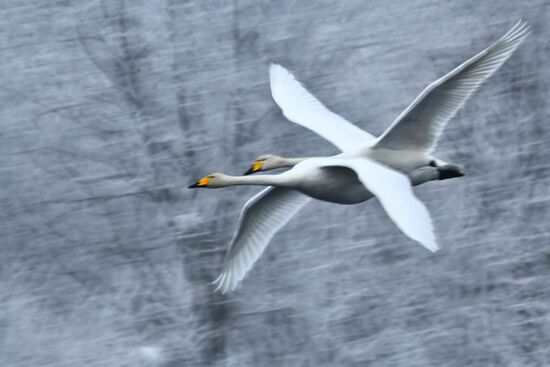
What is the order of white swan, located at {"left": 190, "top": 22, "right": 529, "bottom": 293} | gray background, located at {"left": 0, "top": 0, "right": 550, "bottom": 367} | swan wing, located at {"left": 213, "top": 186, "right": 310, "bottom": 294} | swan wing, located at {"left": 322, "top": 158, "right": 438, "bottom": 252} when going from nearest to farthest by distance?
swan wing, located at {"left": 322, "top": 158, "right": 438, "bottom": 252}, white swan, located at {"left": 190, "top": 22, "right": 529, "bottom": 293}, swan wing, located at {"left": 213, "top": 186, "right": 310, "bottom": 294}, gray background, located at {"left": 0, "top": 0, "right": 550, "bottom": 367}

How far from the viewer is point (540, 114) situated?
9023mm

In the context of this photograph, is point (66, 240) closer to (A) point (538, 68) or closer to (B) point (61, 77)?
(B) point (61, 77)

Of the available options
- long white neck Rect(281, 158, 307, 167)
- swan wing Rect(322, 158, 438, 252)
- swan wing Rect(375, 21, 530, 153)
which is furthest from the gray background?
swan wing Rect(322, 158, 438, 252)

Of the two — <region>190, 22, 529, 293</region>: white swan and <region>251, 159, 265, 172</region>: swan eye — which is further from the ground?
<region>190, 22, 529, 293</region>: white swan

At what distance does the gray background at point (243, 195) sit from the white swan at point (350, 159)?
1.95 meters

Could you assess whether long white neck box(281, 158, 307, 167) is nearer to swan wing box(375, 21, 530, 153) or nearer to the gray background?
swan wing box(375, 21, 530, 153)

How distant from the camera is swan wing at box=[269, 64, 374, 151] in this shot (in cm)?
677

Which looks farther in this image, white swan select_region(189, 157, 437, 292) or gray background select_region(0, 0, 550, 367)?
gray background select_region(0, 0, 550, 367)

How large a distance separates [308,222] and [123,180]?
1.31 meters

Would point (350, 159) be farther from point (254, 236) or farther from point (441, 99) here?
point (254, 236)

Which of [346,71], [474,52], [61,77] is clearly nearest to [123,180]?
[61,77]

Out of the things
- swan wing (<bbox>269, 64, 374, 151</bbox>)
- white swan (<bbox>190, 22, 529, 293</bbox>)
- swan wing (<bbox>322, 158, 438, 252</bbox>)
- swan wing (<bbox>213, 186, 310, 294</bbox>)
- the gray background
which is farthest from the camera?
the gray background

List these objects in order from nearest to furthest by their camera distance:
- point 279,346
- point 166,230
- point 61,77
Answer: point 279,346 → point 166,230 → point 61,77

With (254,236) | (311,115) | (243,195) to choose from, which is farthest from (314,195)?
(243,195)
